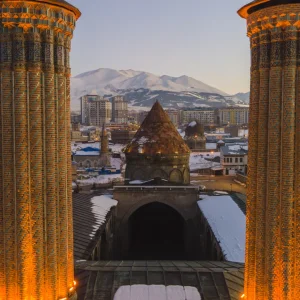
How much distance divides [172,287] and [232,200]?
1725cm

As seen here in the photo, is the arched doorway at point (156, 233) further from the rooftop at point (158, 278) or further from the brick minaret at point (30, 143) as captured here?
the brick minaret at point (30, 143)

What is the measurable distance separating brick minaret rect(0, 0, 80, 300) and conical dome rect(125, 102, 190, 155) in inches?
836

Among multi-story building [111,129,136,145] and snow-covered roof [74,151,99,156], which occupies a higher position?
multi-story building [111,129,136,145]

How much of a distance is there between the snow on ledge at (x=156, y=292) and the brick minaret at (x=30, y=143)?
7.79 feet

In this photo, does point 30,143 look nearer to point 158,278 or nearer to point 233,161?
point 158,278

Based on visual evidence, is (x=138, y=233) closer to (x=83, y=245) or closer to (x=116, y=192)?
(x=116, y=192)

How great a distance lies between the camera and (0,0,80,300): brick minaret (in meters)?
10.0

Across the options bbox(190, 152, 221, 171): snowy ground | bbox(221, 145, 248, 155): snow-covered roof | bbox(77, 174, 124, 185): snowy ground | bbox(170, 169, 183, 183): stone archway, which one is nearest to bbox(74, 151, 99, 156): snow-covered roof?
bbox(77, 174, 124, 185): snowy ground

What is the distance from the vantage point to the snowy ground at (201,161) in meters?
70.2

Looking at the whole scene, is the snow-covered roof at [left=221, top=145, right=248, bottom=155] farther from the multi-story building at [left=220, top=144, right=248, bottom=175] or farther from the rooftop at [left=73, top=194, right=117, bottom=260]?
the rooftop at [left=73, top=194, right=117, bottom=260]

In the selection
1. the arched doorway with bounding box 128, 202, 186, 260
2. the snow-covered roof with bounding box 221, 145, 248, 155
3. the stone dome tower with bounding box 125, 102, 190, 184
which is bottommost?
→ the arched doorway with bounding box 128, 202, 186, 260

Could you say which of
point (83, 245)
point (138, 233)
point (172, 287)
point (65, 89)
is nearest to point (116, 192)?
point (138, 233)

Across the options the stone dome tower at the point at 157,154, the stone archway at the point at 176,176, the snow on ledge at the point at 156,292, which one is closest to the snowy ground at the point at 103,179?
the stone dome tower at the point at 157,154

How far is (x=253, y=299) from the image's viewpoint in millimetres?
10422
